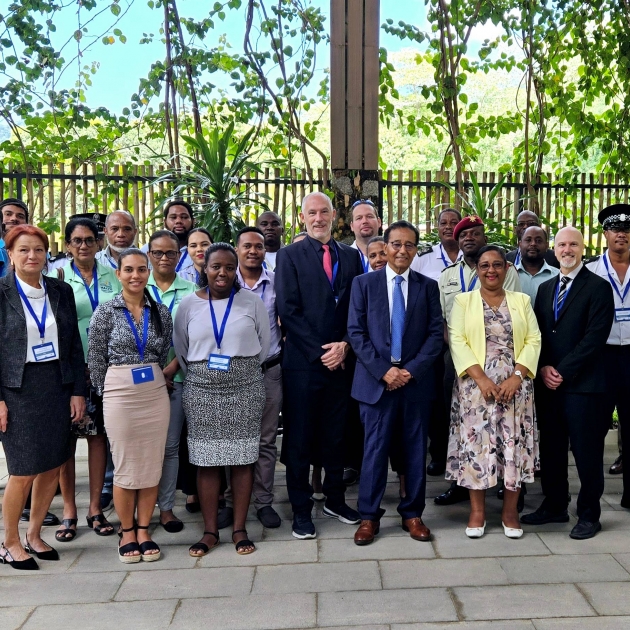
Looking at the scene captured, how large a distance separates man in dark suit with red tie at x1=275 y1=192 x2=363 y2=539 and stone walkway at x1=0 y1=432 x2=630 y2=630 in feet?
1.14

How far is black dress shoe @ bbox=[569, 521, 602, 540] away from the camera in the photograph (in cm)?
429

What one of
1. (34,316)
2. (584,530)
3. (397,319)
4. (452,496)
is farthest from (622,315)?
(34,316)

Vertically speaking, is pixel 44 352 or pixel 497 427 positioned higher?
pixel 44 352

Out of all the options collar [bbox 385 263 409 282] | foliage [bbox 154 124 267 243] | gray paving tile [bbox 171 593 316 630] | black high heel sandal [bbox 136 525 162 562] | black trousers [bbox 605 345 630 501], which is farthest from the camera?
foliage [bbox 154 124 267 243]

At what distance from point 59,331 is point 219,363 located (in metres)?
0.88

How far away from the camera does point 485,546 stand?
4172 mm

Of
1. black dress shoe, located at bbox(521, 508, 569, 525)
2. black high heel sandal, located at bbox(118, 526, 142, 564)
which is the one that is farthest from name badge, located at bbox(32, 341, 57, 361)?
black dress shoe, located at bbox(521, 508, 569, 525)

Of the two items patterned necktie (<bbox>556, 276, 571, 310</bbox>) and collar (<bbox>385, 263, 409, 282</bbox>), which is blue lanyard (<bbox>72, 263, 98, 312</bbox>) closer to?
collar (<bbox>385, 263, 409, 282</bbox>)

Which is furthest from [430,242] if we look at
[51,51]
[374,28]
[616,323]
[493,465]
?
[51,51]

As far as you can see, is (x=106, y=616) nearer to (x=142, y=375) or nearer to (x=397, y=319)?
(x=142, y=375)

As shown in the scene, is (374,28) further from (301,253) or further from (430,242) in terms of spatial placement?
(301,253)

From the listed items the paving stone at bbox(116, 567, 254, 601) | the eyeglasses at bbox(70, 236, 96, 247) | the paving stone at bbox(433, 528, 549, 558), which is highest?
the eyeglasses at bbox(70, 236, 96, 247)

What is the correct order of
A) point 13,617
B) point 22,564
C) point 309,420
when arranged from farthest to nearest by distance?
point 309,420 < point 22,564 < point 13,617

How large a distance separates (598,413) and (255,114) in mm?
5659
